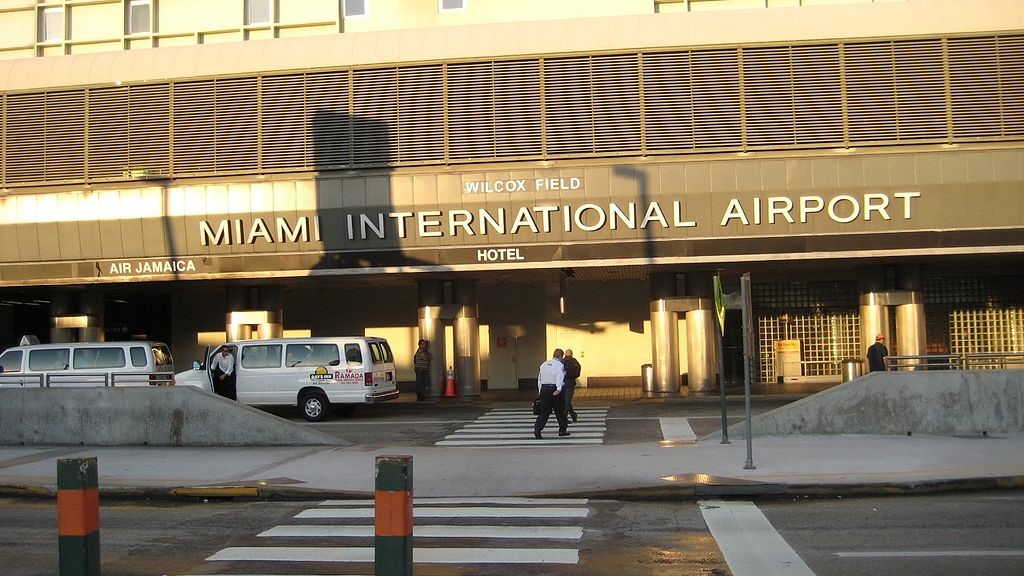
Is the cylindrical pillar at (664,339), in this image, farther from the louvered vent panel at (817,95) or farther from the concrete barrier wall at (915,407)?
the concrete barrier wall at (915,407)

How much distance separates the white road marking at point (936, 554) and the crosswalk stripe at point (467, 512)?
10.9 feet

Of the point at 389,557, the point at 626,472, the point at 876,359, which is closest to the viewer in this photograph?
the point at 389,557

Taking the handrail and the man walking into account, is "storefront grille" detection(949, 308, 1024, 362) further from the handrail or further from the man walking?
the handrail

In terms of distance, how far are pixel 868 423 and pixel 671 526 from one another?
339 inches

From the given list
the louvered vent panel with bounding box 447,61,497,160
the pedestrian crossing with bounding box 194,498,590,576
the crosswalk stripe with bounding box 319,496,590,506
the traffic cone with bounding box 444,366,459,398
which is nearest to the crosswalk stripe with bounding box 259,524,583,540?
the pedestrian crossing with bounding box 194,498,590,576

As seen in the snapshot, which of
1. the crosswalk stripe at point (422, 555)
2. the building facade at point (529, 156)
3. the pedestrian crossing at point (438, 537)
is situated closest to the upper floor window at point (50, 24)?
the building facade at point (529, 156)

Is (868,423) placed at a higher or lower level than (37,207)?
lower

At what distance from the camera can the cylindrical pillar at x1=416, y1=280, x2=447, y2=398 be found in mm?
29234

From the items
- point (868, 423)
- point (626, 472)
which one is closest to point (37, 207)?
point (626, 472)

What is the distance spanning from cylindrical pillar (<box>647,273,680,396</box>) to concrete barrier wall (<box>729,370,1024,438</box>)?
34.8 feet

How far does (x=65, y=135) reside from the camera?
28.8 m

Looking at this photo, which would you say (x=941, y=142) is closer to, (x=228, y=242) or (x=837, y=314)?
(x=837, y=314)

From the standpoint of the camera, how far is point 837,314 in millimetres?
32156

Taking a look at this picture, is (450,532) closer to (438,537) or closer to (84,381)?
(438,537)
